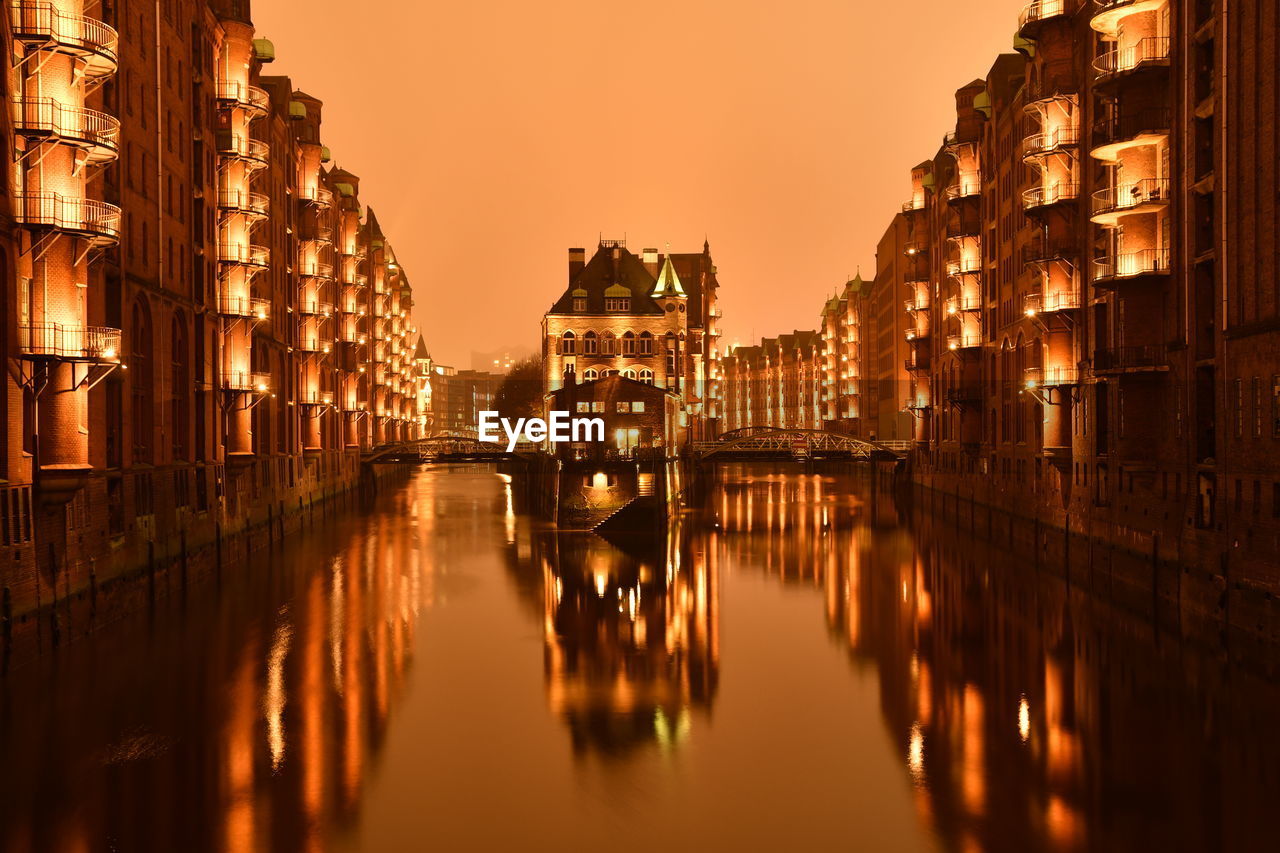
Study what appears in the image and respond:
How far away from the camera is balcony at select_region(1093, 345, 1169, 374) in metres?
32.2

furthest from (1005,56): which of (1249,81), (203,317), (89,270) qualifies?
(89,270)

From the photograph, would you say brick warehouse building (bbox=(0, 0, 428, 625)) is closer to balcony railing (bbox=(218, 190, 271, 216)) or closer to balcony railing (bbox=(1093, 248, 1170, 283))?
balcony railing (bbox=(218, 190, 271, 216))

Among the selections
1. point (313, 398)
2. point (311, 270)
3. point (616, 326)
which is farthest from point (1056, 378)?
point (616, 326)

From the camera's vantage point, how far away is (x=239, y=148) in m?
43.7

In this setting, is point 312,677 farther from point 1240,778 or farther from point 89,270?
point 1240,778

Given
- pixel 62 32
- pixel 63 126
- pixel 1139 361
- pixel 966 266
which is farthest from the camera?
pixel 966 266

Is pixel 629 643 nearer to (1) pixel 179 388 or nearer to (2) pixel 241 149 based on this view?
(1) pixel 179 388

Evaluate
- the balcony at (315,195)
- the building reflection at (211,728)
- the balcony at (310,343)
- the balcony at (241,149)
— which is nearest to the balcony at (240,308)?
the balcony at (241,149)

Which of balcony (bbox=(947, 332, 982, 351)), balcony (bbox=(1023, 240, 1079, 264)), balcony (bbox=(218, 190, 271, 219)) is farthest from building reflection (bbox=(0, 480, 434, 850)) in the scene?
balcony (bbox=(947, 332, 982, 351))

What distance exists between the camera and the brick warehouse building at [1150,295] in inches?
1027

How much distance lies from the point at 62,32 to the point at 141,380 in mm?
11668

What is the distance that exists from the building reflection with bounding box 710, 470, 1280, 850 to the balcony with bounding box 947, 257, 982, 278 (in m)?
23.3

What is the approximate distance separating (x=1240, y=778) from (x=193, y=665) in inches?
844

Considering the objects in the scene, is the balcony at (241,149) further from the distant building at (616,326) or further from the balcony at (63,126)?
the distant building at (616,326)
